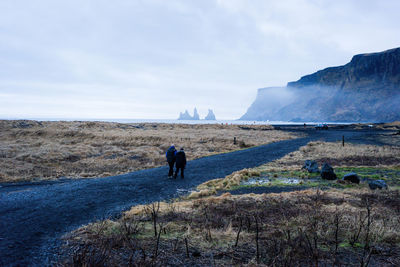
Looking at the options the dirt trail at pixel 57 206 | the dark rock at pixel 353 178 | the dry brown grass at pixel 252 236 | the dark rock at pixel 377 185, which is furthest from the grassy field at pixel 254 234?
the dark rock at pixel 353 178

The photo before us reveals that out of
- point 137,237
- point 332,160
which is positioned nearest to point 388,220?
point 137,237

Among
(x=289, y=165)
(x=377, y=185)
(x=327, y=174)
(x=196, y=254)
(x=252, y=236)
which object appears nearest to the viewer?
(x=196, y=254)

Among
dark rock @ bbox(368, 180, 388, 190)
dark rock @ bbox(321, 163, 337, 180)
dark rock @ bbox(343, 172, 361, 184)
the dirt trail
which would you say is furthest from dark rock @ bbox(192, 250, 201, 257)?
dark rock @ bbox(321, 163, 337, 180)

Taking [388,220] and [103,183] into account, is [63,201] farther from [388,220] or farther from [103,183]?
[388,220]

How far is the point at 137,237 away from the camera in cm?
591

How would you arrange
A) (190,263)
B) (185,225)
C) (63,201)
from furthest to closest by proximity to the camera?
(63,201)
(185,225)
(190,263)

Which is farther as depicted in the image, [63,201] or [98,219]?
[63,201]

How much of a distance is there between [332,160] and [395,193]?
12.3 m

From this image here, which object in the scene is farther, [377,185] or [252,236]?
[377,185]

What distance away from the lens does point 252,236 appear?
227 inches

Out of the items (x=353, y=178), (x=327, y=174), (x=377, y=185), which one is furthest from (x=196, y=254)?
(x=327, y=174)

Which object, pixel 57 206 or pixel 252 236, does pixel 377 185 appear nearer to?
pixel 252 236

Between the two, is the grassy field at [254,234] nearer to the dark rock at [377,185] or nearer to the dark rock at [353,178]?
the dark rock at [377,185]

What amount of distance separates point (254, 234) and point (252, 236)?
0.15 m
